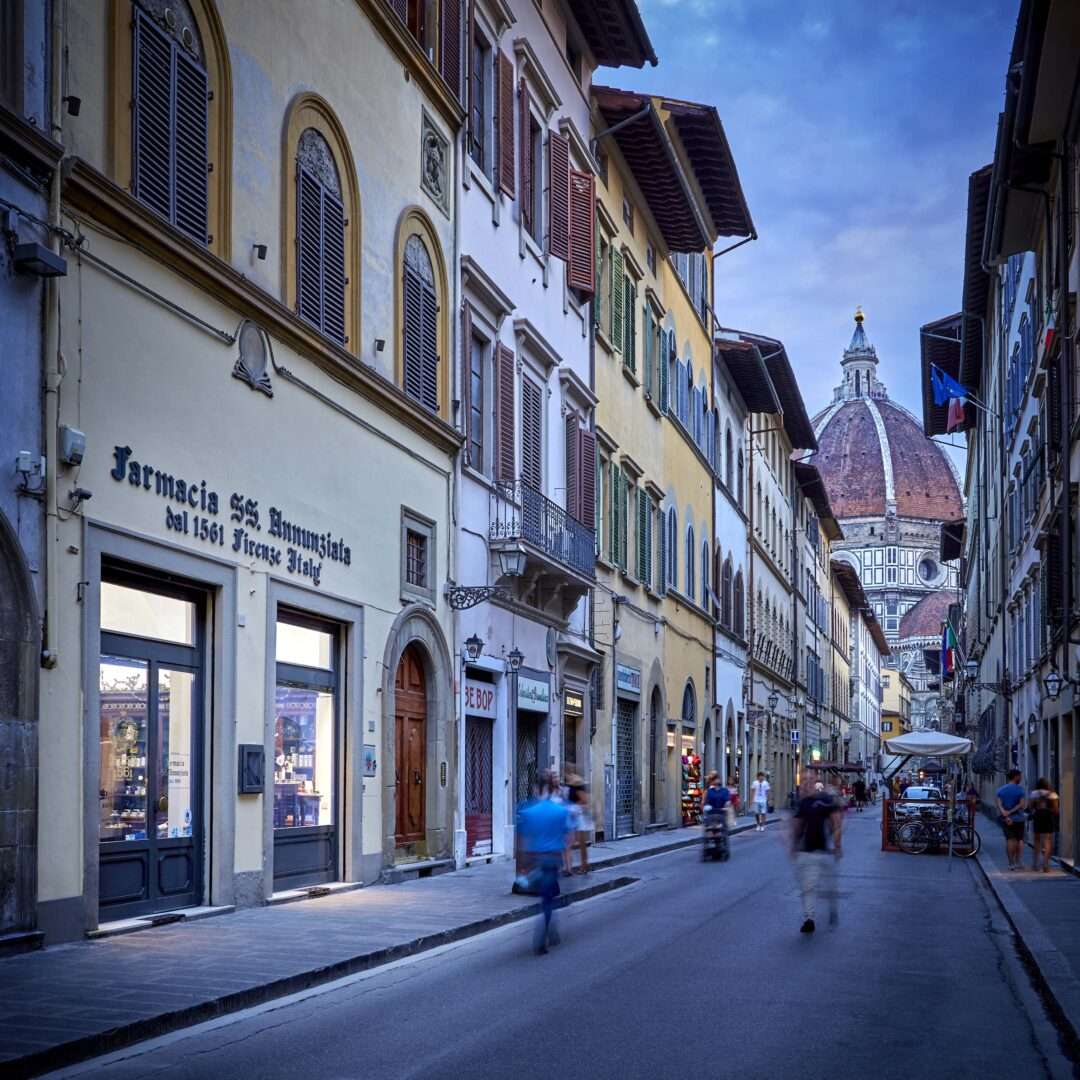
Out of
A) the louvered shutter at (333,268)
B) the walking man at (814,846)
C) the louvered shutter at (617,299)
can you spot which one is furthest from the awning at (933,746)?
the louvered shutter at (333,268)

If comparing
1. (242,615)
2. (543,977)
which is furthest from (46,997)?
(242,615)

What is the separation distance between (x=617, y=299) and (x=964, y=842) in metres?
12.8

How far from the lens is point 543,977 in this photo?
40.4 ft

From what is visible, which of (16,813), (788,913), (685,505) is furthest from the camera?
(685,505)

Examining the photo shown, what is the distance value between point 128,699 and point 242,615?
2.14m

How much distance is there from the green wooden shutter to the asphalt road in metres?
18.7

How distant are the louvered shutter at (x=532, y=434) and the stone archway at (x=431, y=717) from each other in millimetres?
5004

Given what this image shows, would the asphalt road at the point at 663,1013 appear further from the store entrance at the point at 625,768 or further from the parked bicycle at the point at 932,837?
the store entrance at the point at 625,768

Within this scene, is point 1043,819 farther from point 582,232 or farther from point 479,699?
point 582,232

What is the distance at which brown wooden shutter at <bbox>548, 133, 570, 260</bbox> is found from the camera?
29031 mm

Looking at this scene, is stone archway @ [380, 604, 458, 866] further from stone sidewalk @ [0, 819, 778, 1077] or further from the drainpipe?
the drainpipe

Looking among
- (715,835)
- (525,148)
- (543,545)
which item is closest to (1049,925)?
(543,545)

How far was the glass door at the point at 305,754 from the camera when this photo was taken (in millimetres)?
17719

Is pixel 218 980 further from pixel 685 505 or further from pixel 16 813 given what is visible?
pixel 685 505
